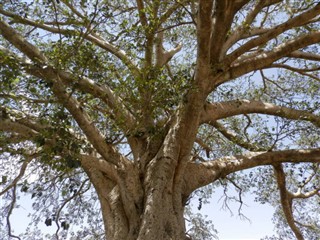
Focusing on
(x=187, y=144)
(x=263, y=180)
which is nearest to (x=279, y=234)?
(x=263, y=180)

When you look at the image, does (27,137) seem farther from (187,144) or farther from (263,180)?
(263,180)

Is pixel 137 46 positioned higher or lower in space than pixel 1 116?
higher

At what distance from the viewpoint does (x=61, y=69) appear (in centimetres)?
408

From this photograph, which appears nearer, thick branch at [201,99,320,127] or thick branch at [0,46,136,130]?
thick branch at [0,46,136,130]

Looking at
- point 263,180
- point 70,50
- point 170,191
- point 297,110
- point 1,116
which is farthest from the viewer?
point 263,180

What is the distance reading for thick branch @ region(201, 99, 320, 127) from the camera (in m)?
5.69

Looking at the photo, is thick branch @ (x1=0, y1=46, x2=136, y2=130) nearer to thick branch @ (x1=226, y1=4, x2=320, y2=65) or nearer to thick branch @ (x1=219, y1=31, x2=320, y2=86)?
thick branch @ (x1=219, y1=31, x2=320, y2=86)

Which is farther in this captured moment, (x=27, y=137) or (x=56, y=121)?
(x=27, y=137)

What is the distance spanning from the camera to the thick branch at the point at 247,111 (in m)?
5.69

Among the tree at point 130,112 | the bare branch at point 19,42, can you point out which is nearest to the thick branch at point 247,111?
the tree at point 130,112

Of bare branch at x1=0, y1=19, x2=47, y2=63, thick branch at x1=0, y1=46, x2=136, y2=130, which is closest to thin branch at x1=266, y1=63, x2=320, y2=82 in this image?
thick branch at x1=0, y1=46, x2=136, y2=130

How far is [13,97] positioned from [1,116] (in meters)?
0.23

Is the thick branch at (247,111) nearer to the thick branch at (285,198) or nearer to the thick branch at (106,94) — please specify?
the thick branch at (285,198)

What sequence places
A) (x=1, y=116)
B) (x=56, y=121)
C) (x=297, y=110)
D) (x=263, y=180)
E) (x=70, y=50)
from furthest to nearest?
(x=263, y=180), (x=297, y=110), (x=70, y=50), (x=1, y=116), (x=56, y=121)
